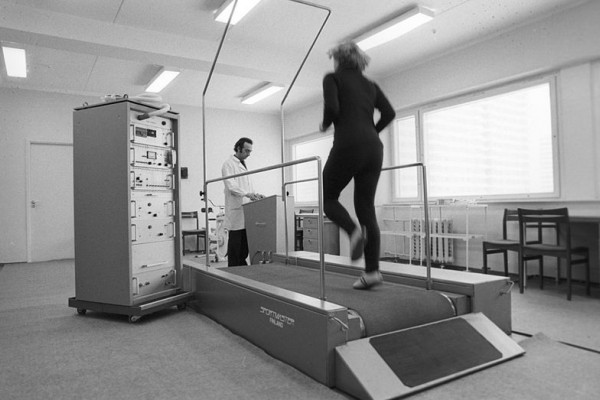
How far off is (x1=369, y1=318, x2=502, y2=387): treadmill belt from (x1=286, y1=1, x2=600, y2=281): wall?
2.94 meters

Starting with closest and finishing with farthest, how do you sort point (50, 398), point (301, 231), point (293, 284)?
point (50, 398)
point (293, 284)
point (301, 231)

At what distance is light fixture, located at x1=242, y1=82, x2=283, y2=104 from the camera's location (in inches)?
275

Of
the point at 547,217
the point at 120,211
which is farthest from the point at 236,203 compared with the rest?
the point at 547,217

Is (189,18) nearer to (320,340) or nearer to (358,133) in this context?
(358,133)

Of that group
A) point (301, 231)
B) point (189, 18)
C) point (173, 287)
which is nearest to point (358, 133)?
point (173, 287)

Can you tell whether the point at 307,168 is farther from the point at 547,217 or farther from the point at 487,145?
the point at 547,217

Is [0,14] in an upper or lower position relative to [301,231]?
upper

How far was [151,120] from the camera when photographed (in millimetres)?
3078

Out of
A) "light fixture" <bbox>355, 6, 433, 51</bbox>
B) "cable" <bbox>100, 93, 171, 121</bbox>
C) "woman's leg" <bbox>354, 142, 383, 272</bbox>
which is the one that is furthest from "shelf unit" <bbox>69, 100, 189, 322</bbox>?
"light fixture" <bbox>355, 6, 433, 51</bbox>

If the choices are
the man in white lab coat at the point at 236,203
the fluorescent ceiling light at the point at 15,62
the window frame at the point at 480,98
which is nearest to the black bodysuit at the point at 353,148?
the man in white lab coat at the point at 236,203

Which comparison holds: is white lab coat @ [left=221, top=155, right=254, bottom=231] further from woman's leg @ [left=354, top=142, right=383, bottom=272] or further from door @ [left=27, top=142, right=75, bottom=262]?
door @ [left=27, top=142, right=75, bottom=262]

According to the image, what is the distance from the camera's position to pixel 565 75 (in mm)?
4324

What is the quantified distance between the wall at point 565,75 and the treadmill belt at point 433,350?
9.64 ft

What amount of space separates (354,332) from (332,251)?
4.38 m
